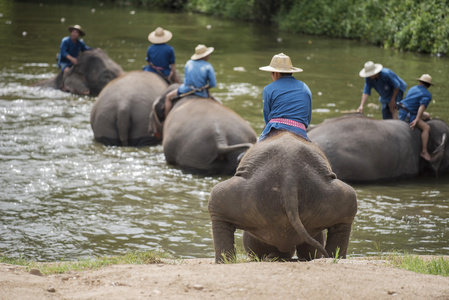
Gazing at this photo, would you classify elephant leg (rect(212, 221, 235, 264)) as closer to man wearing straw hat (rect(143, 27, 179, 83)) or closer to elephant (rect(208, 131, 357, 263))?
elephant (rect(208, 131, 357, 263))

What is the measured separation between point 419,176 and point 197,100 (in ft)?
11.1

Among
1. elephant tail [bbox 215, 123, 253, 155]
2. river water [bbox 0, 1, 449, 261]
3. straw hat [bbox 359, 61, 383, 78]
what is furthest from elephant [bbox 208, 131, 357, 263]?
straw hat [bbox 359, 61, 383, 78]

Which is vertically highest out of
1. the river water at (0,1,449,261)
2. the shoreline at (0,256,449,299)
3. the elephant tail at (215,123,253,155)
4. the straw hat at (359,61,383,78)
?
the straw hat at (359,61,383,78)

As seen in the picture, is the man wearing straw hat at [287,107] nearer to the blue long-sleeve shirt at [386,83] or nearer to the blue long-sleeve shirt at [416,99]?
the blue long-sleeve shirt at [416,99]

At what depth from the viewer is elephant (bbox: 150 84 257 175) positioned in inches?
374

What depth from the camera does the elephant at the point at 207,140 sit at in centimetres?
950

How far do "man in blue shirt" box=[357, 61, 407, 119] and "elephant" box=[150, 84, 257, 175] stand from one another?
2024 mm

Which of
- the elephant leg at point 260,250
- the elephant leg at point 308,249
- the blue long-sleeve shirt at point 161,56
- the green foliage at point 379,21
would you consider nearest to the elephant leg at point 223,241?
the elephant leg at point 260,250

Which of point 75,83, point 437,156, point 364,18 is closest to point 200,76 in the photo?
point 437,156

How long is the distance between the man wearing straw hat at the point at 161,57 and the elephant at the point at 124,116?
4.14 ft

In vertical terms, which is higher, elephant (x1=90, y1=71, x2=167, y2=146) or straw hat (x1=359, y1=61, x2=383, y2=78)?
straw hat (x1=359, y1=61, x2=383, y2=78)

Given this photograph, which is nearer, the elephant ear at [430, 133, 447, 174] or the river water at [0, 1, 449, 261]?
the river water at [0, 1, 449, 261]

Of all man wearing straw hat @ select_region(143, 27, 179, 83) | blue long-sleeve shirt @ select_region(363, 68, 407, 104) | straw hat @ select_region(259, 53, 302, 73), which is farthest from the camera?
man wearing straw hat @ select_region(143, 27, 179, 83)

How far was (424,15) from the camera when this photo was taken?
2116cm
